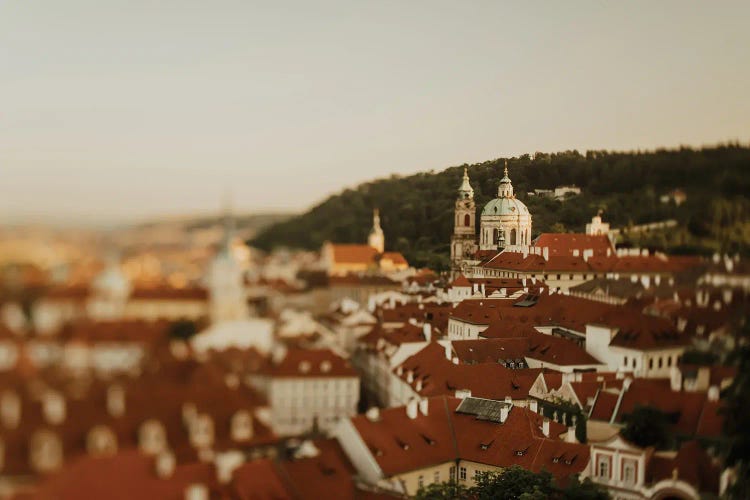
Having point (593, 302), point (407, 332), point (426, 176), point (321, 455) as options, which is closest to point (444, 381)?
point (407, 332)

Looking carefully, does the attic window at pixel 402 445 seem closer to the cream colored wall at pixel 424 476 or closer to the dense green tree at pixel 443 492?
the cream colored wall at pixel 424 476

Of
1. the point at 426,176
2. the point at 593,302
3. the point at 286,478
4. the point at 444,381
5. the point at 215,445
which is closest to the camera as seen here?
the point at 215,445

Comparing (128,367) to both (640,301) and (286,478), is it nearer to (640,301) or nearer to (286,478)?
(286,478)

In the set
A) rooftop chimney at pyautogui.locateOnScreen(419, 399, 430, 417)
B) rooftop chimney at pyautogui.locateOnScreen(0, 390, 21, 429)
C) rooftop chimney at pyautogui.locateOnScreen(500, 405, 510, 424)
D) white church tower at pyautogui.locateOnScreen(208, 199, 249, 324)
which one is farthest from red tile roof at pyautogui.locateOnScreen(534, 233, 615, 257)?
rooftop chimney at pyautogui.locateOnScreen(0, 390, 21, 429)

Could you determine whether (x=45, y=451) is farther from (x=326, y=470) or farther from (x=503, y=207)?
(x=503, y=207)

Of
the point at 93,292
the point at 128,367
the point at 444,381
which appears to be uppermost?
the point at 93,292

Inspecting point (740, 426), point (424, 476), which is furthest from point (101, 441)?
point (424, 476)
